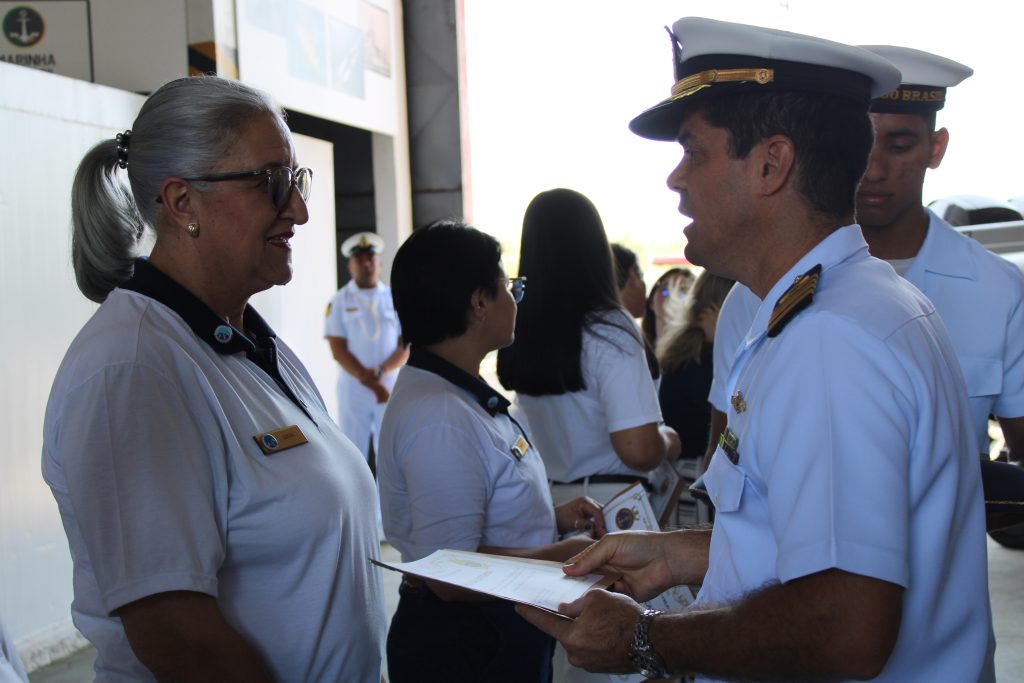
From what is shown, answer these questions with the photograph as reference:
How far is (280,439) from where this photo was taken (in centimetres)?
146

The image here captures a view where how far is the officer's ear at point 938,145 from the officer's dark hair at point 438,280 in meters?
1.08

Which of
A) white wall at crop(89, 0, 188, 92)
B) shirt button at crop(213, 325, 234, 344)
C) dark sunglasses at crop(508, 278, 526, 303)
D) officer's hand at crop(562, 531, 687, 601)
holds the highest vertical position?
white wall at crop(89, 0, 188, 92)

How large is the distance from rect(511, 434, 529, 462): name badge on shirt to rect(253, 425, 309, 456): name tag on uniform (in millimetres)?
756

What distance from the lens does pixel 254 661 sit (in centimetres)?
137

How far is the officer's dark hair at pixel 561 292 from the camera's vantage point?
9.27ft

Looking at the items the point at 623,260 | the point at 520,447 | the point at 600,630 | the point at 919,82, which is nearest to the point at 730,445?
the point at 600,630

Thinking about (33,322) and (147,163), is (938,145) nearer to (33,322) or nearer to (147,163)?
(147,163)

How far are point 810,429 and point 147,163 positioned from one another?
1.14 metres

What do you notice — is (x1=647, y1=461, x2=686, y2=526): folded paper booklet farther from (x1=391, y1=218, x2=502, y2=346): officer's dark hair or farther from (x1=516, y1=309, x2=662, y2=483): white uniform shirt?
(x1=391, y1=218, x2=502, y2=346): officer's dark hair

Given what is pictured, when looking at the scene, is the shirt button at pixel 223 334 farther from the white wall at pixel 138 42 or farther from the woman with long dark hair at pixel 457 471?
the white wall at pixel 138 42

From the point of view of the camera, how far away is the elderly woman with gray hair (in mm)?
1261

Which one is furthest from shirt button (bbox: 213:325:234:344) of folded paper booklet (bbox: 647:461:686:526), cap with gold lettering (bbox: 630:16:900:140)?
folded paper booklet (bbox: 647:461:686:526)

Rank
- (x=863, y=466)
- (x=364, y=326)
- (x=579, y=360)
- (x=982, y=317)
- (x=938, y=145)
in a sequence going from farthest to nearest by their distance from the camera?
1. (x=364, y=326)
2. (x=579, y=360)
3. (x=938, y=145)
4. (x=982, y=317)
5. (x=863, y=466)

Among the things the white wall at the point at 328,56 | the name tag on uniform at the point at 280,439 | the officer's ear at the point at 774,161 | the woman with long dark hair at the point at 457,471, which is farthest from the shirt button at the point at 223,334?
the white wall at the point at 328,56
